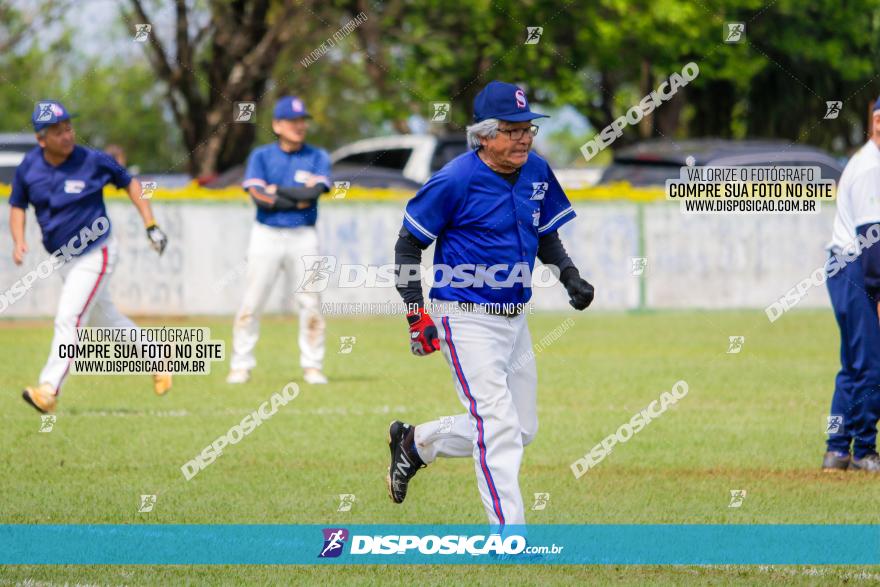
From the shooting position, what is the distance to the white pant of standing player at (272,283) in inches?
533

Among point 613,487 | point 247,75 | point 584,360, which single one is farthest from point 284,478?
point 247,75

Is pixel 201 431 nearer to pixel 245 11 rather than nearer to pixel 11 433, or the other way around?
pixel 11 433

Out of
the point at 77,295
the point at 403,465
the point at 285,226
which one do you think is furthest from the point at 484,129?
the point at 285,226

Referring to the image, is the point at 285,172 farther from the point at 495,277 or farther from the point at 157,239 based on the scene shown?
the point at 495,277

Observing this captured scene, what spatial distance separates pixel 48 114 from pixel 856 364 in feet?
18.8

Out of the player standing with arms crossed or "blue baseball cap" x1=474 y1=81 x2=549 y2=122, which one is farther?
the player standing with arms crossed

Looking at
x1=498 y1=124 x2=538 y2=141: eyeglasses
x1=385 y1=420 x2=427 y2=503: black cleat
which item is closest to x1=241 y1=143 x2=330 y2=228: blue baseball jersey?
x1=385 y1=420 x2=427 y2=503: black cleat

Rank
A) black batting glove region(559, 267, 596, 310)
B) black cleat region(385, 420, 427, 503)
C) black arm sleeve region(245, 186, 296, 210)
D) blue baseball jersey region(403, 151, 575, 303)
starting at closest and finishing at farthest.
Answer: blue baseball jersey region(403, 151, 575, 303), black batting glove region(559, 267, 596, 310), black cleat region(385, 420, 427, 503), black arm sleeve region(245, 186, 296, 210)

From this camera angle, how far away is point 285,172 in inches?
527

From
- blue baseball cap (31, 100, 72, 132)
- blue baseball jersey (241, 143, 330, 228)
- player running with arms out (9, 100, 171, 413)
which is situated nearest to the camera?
blue baseball cap (31, 100, 72, 132)

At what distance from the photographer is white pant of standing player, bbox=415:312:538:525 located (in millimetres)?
6684

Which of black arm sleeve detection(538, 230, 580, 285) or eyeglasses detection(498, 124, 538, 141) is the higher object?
eyeglasses detection(498, 124, 538, 141)

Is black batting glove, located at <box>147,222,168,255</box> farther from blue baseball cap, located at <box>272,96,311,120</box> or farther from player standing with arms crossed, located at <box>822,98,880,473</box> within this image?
player standing with arms crossed, located at <box>822,98,880,473</box>

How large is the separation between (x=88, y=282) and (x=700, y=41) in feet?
85.9
